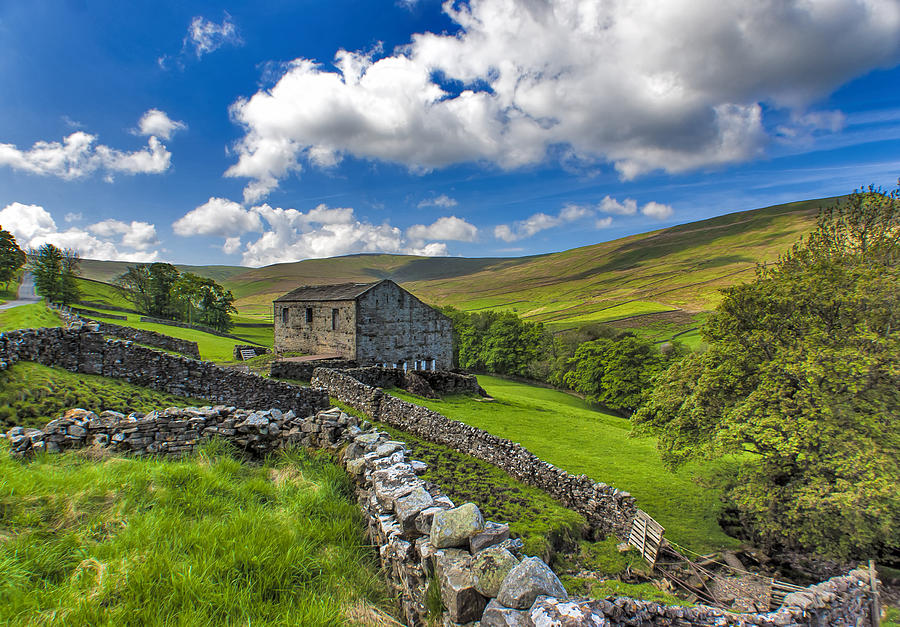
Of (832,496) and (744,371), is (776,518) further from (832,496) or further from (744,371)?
(744,371)

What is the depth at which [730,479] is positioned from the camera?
1438 cm

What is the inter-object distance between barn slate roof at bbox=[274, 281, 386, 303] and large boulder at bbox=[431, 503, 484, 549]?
29.9m

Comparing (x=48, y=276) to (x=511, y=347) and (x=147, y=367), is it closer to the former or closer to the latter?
(x=147, y=367)

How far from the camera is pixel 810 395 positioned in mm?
11891

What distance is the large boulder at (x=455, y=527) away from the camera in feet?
12.4

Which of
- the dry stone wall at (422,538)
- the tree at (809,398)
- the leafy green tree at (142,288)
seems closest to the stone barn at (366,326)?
the tree at (809,398)

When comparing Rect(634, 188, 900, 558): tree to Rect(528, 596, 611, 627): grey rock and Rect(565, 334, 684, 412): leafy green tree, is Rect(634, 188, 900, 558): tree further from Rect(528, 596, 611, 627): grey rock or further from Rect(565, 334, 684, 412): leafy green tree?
Rect(565, 334, 684, 412): leafy green tree

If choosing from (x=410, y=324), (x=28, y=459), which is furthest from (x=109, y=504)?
(x=410, y=324)

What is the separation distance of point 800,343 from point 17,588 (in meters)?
18.2

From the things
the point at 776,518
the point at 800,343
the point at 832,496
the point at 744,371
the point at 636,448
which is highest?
the point at 800,343

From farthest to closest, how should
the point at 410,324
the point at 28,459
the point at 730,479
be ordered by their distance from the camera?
the point at 410,324 → the point at 730,479 → the point at 28,459

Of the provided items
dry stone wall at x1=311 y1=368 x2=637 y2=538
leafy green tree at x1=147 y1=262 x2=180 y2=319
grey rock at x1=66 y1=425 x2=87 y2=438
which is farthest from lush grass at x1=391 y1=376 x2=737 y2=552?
leafy green tree at x1=147 y1=262 x2=180 y2=319

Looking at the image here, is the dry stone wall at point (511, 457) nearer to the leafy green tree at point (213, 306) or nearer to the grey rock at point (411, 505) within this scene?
the grey rock at point (411, 505)

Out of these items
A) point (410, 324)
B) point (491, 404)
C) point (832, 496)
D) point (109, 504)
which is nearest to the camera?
point (109, 504)
